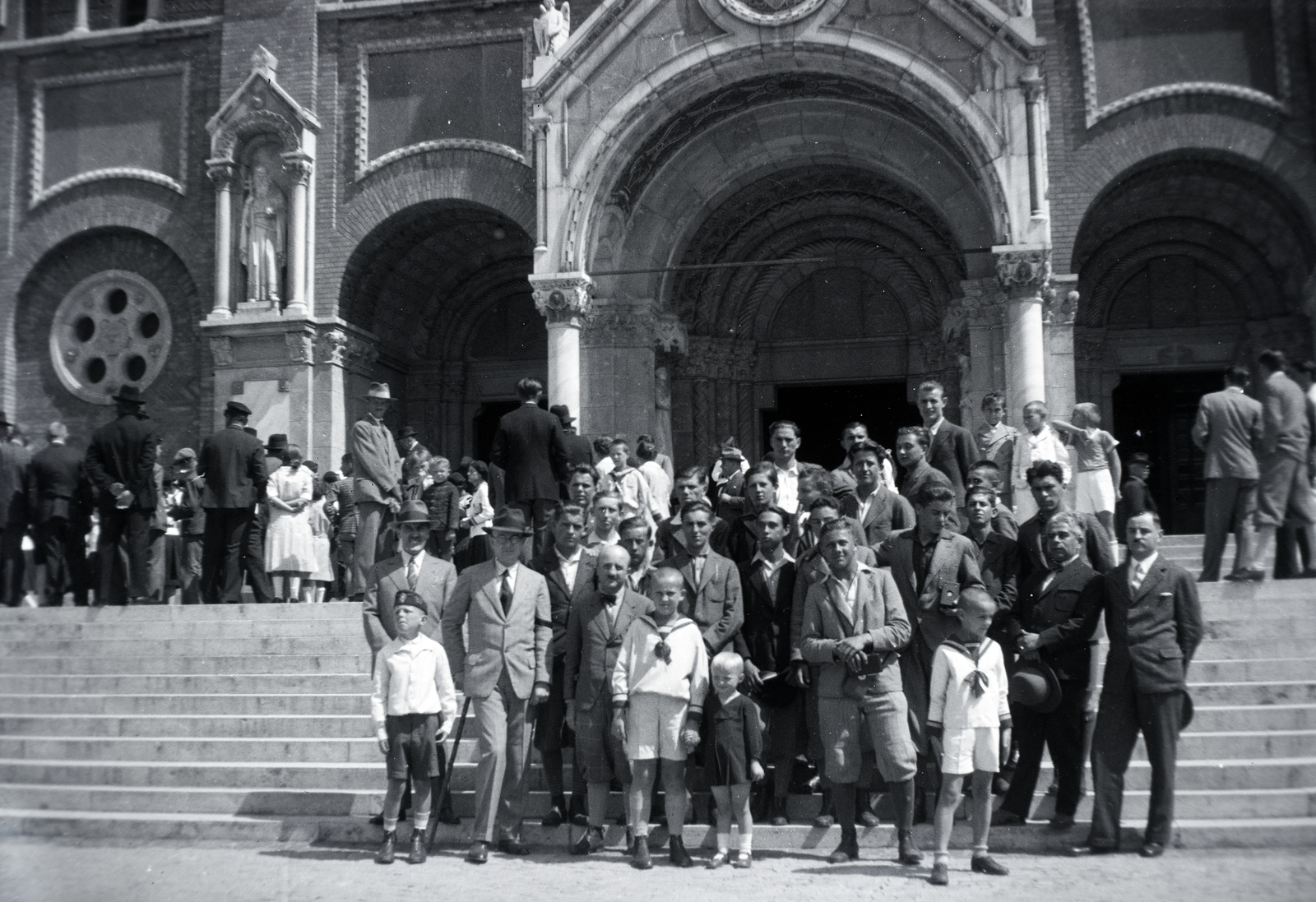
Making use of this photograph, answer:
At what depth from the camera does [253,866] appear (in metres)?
7.15

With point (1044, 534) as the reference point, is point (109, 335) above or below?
above

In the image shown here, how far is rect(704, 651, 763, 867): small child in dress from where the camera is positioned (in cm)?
699

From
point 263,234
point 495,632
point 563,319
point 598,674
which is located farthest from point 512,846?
point 263,234

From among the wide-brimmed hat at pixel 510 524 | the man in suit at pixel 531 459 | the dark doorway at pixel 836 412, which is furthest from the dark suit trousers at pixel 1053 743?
the dark doorway at pixel 836 412

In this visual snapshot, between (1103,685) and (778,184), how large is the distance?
435 inches

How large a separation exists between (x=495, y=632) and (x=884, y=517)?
2.76m

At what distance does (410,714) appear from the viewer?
23.9 ft

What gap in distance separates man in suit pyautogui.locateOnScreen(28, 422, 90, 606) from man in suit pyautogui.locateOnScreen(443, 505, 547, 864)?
560 cm

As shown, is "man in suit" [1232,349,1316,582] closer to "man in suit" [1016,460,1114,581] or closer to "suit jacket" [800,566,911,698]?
"man in suit" [1016,460,1114,581]

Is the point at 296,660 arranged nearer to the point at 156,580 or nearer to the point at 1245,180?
the point at 156,580

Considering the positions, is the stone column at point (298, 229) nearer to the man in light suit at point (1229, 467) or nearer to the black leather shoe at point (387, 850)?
the black leather shoe at point (387, 850)

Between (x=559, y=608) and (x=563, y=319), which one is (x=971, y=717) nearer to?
(x=559, y=608)

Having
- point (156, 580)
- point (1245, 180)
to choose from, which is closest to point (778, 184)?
point (1245, 180)

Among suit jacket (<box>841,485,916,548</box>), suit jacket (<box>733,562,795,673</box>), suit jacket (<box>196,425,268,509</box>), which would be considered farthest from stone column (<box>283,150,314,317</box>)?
suit jacket (<box>733,562,795,673</box>)
